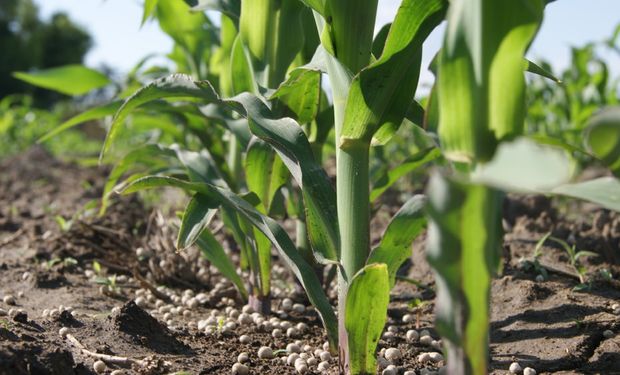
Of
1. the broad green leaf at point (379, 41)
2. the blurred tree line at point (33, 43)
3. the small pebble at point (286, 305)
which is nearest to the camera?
the broad green leaf at point (379, 41)

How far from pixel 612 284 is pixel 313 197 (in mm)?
964

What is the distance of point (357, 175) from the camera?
1.38 m

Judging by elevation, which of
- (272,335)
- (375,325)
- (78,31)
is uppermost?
(78,31)

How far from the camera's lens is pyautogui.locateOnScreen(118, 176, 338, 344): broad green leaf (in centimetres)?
147

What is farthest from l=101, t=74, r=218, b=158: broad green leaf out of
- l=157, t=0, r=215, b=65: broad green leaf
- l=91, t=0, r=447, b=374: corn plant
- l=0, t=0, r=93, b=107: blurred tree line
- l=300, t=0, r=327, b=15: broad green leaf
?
l=0, t=0, r=93, b=107: blurred tree line

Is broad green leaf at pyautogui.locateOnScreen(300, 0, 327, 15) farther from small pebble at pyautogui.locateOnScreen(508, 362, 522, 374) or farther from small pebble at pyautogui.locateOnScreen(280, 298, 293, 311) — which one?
small pebble at pyautogui.locateOnScreen(280, 298, 293, 311)

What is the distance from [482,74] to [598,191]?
225 millimetres

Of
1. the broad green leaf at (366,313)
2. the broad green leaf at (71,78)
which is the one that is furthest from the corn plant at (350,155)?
the broad green leaf at (71,78)

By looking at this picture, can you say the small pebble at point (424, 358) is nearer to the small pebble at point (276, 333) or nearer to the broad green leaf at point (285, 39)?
the small pebble at point (276, 333)

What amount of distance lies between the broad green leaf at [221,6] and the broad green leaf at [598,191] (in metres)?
1.25

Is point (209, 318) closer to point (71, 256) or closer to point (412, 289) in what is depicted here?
point (412, 289)

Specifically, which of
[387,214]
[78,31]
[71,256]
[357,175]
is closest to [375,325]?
[357,175]

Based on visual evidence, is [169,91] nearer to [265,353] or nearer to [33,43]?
[265,353]

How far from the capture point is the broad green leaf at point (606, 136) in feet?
2.65
